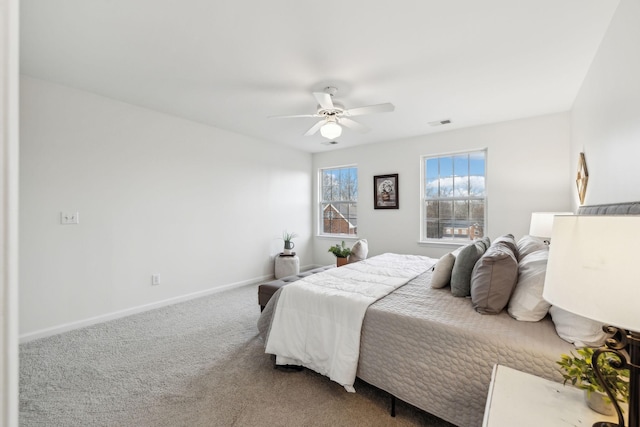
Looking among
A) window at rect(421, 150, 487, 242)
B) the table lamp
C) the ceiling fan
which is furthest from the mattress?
window at rect(421, 150, 487, 242)

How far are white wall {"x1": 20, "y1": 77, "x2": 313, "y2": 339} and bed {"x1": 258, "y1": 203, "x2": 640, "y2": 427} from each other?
9.36 ft

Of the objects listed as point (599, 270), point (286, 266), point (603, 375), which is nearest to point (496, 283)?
point (603, 375)

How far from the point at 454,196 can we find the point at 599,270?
3.93m

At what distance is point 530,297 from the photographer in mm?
1562

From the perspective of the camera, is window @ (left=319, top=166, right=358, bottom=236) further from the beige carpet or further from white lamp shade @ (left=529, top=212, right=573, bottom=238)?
the beige carpet

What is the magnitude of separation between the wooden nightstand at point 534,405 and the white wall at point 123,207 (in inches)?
140

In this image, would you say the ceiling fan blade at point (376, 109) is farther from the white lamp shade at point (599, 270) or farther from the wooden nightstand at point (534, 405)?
the wooden nightstand at point (534, 405)

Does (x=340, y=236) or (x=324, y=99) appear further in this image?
(x=340, y=236)

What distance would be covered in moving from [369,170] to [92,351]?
4316mm

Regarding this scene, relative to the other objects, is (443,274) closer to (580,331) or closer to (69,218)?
(580,331)

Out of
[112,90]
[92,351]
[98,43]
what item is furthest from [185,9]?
[92,351]

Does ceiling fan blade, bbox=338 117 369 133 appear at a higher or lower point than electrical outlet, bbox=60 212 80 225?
higher

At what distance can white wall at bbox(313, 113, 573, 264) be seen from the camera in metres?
3.54

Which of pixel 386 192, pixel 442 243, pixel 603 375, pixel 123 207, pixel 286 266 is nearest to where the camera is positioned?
pixel 603 375
